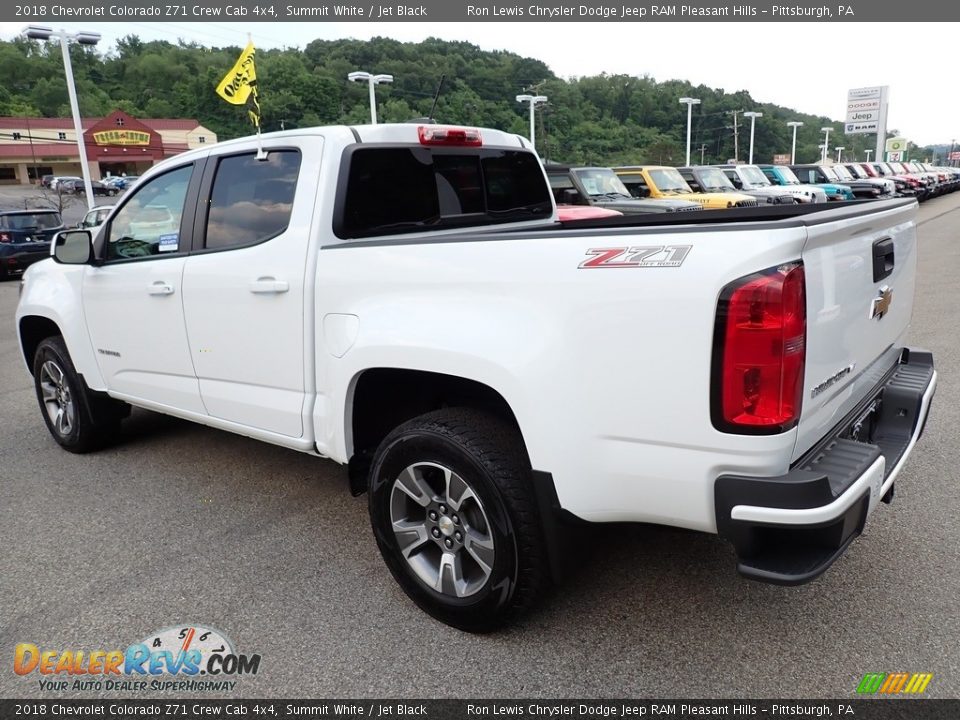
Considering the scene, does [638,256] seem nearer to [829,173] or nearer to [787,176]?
[787,176]

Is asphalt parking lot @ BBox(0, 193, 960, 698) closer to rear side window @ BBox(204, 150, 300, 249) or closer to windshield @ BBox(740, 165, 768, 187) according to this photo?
rear side window @ BBox(204, 150, 300, 249)

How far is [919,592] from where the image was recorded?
2945 millimetres

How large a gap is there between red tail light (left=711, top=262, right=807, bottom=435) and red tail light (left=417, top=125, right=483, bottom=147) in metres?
2.14

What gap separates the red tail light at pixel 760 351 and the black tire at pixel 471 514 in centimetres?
79

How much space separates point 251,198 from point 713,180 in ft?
57.1

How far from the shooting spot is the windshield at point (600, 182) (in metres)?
14.7

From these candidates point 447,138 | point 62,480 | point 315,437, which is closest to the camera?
point 315,437

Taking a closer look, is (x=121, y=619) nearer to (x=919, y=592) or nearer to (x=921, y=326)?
(x=919, y=592)

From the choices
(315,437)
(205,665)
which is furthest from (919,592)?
(205,665)

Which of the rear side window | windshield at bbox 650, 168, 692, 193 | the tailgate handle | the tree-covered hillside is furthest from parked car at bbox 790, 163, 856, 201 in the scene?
the rear side window

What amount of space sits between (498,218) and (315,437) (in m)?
1.67

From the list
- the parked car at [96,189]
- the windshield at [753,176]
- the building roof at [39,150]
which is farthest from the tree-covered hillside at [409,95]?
the windshield at [753,176]

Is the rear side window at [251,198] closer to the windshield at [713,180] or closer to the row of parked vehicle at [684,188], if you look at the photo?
the row of parked vehicle at [684,188]

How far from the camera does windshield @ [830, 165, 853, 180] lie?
29109 millimetres
